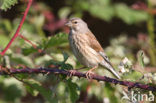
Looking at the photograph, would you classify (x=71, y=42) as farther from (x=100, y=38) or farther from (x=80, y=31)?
(x=100, y=38)

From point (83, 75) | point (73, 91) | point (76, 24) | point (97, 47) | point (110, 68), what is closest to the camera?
point (83, 75)

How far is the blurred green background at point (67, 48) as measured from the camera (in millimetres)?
2688

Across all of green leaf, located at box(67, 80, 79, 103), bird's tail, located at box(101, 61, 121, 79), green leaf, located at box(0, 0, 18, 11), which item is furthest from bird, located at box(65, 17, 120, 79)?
green leaf, located at box(0, 0, 18, 11)

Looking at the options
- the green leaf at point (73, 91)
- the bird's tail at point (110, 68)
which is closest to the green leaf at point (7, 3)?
the green leaf at point (73, 91)

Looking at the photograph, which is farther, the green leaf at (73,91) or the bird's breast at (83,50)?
the bird's breast at (83,50)

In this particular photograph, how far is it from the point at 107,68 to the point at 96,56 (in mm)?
382

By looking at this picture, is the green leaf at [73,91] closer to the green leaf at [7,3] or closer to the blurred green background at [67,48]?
the blurred green background at [67,48]

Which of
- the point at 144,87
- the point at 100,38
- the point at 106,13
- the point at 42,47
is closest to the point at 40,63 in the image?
the point at 42,47

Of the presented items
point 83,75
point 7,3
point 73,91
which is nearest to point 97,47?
point 73,91

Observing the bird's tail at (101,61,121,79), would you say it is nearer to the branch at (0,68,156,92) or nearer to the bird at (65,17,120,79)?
the bird at (65,17,120,79)

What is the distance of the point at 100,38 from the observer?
6.79 m

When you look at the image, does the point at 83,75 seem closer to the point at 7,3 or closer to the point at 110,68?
the point at 7,3

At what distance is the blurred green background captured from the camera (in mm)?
2688

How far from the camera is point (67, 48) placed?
5418 millimetres
